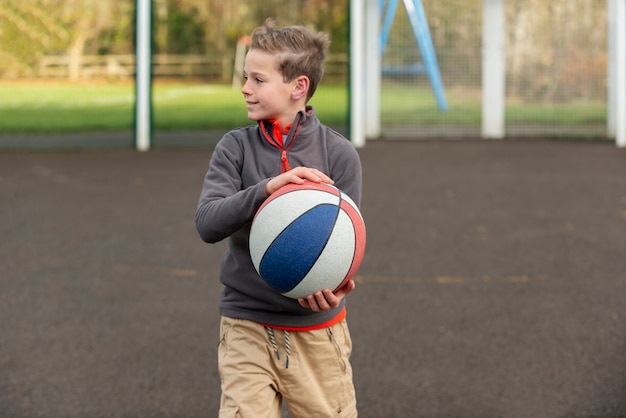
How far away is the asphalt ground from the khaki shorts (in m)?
1.37

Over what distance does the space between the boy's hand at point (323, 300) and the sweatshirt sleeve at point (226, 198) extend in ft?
1.00

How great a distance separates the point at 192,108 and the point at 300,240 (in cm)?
1382

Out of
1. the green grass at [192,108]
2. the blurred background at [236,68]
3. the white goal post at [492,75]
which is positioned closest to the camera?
the blurred background at [236,68]

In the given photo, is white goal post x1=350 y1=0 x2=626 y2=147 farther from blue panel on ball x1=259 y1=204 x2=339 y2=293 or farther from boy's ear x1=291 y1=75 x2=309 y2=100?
blue panel on ball x1=259 y1=204 x2=339 y2=293

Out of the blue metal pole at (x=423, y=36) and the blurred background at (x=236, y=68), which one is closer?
the blurred background at (x=236, y=68)

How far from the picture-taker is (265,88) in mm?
3381

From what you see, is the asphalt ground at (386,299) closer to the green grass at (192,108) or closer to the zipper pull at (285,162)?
the zipper pull at (285,162)

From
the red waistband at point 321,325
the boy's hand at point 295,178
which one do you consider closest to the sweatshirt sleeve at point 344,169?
the boy's hand at point 295,178

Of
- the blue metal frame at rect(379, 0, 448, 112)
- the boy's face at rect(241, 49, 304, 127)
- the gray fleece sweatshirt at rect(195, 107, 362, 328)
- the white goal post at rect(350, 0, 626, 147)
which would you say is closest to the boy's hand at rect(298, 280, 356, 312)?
the gray fleece sweatshirt at rect(195, 107, 362, 328)

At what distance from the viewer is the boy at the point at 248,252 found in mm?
3371

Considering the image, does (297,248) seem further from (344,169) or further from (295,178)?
(344,169)

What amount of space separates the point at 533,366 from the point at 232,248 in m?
2.61

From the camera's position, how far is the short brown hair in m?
3.36

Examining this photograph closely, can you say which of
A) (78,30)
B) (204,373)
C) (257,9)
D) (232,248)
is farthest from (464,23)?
(232,248)
